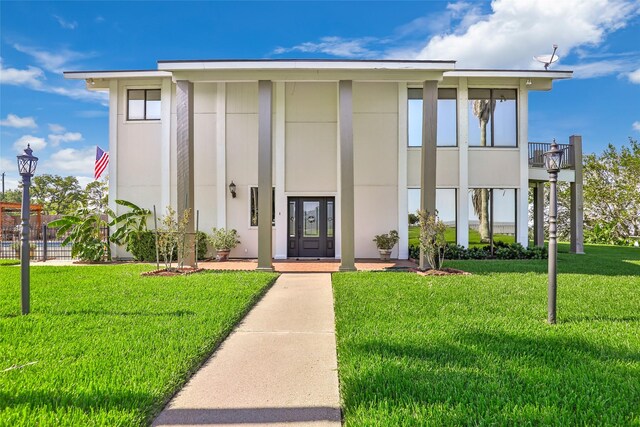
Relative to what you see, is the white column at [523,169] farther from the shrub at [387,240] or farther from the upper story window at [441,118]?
the shrub at [387,240]

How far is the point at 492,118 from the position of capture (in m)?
13.3

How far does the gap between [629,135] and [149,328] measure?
2564 cm

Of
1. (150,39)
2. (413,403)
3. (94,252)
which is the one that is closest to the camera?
(413,403)

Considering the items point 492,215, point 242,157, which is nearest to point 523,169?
point 492,215

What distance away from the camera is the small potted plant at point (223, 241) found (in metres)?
12.4

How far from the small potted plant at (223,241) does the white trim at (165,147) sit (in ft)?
6.41

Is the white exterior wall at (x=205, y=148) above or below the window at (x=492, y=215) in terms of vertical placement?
above

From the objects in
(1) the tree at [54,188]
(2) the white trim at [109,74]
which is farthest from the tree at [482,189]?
(1) the tree at [54,188]

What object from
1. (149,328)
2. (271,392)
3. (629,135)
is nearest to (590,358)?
(271,392)

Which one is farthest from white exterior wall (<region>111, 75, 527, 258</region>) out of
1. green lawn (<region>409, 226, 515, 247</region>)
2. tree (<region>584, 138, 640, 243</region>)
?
tree (<region>584, 138, 640, 243</region>)

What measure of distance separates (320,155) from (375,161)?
1.89 m

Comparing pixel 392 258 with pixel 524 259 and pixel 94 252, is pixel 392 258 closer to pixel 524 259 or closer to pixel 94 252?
pixel 524 259

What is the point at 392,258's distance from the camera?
42.3 feet

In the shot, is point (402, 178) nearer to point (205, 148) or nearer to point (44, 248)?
point (205, 148)
